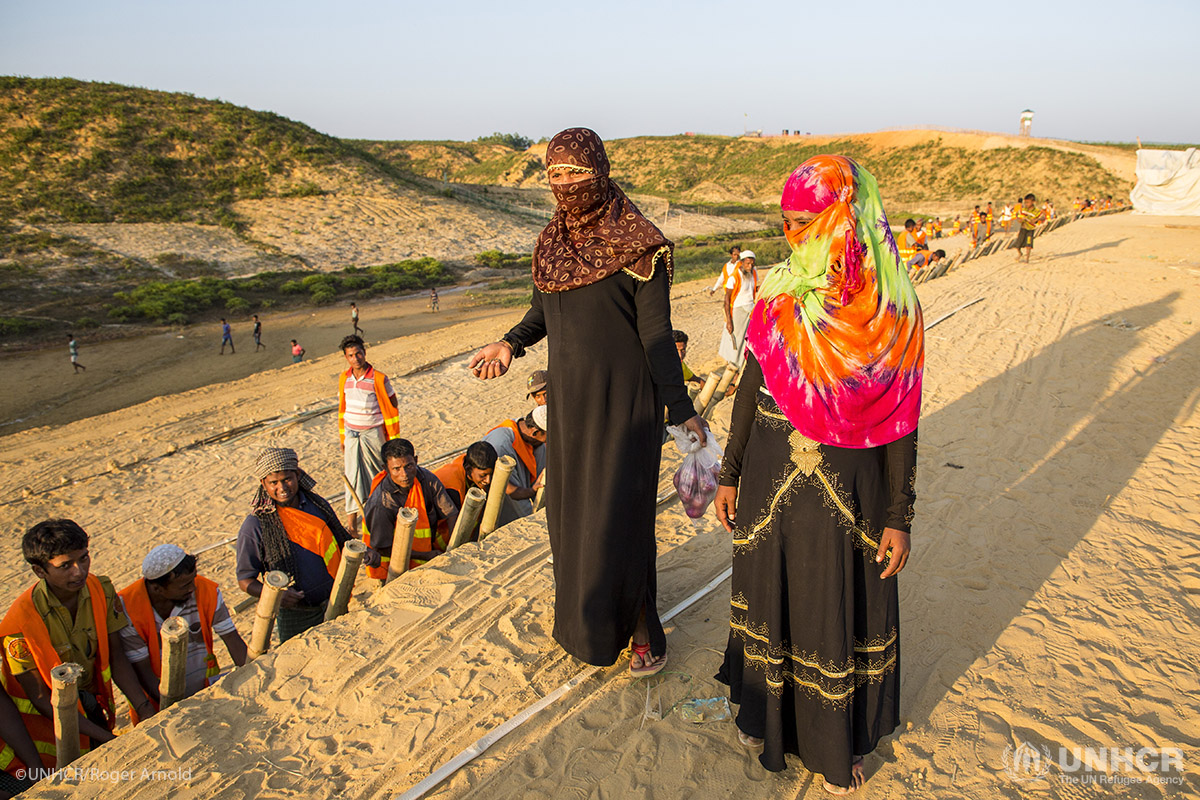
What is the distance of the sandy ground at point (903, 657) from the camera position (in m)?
2.46

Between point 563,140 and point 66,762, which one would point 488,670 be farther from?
point 563,140

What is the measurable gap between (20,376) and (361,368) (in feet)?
44.6

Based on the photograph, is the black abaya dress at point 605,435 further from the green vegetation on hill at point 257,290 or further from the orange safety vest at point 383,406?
the green vegetation on hill at point 257,290

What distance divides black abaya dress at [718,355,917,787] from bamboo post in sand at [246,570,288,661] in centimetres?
220

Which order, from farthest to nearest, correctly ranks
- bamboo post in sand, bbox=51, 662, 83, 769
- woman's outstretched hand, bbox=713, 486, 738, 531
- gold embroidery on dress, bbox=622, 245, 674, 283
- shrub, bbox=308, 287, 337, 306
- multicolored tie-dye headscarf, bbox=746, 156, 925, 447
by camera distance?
shrub, bbox=308, 287, 337, 306
bamboo post in sand, bbox=51, 662, 83, 769
woman's outstretched hand, bbox=713, 486, 738, 531
gold embroidery on dress, bbox=622, 245, 674, 283
multicolored tie-dye headscarf, bbox=746, 156, 925, 447

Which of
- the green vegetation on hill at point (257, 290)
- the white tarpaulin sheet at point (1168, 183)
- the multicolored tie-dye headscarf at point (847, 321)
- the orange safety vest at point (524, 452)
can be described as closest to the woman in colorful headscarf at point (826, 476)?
the multicolored tie-dye headscarf at point (847, 321)

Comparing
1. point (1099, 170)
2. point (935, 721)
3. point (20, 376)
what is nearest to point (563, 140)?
point (935, 721)

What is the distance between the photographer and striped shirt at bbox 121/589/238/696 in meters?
3.19

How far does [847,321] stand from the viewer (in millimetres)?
1968

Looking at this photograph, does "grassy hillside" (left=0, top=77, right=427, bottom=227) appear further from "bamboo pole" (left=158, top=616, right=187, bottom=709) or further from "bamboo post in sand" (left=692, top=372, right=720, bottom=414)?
"bamboo pole" (left=158, top=616, right=187, bottom=709)

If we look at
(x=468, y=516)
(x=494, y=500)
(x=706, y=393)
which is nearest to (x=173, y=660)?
(x=468, y=516)

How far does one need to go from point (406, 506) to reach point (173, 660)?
163 centimetres

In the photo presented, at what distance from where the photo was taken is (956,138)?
56594 mm

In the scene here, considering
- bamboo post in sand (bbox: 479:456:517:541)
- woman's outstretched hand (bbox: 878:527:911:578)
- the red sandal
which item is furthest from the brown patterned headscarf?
bamboo post in sand (bbox: 479:456:517:541)
